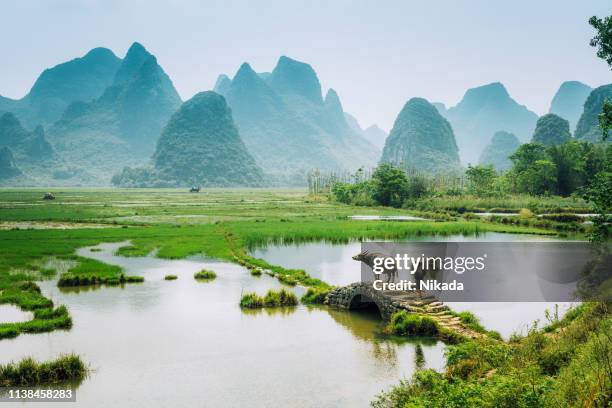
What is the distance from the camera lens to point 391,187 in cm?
6412

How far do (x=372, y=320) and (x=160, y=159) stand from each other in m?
163

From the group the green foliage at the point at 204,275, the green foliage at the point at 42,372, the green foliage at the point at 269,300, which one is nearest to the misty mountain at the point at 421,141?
the green foliage at the point at 204,275

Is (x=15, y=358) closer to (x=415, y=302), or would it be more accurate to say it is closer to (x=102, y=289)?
(x=102, y=289)

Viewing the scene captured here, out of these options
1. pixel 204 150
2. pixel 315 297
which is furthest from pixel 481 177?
pixel 204 150

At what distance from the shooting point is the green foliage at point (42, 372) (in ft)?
32.1

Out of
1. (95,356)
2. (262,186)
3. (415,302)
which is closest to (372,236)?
(415,302)

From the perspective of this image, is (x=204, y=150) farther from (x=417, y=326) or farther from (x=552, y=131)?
(x=417, y=326)

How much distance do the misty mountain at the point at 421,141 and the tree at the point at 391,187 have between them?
360 ft

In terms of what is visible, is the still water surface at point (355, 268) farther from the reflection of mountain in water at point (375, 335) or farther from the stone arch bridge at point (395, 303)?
the reflection of mountain in water at point (375, 335)

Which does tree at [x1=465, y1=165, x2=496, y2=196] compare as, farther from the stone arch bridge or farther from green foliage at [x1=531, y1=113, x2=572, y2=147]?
the stone arch bridge

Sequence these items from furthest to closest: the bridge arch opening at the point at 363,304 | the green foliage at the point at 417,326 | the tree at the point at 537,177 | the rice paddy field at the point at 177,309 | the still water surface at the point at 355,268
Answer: the tree at the point at 537,177, the bridge arch opening at the point at 363,304, the still water surface at the point at 355,268, the green foliage at the point at 417,326, the rice paddy field at the point at 177,309

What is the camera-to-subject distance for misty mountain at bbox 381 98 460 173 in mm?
176375

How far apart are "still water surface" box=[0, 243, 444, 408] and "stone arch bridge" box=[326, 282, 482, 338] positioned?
1.70 feet

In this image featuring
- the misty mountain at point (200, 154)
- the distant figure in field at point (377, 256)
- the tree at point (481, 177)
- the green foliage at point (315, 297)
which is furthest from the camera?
the misty mountain at point (200, 154)
